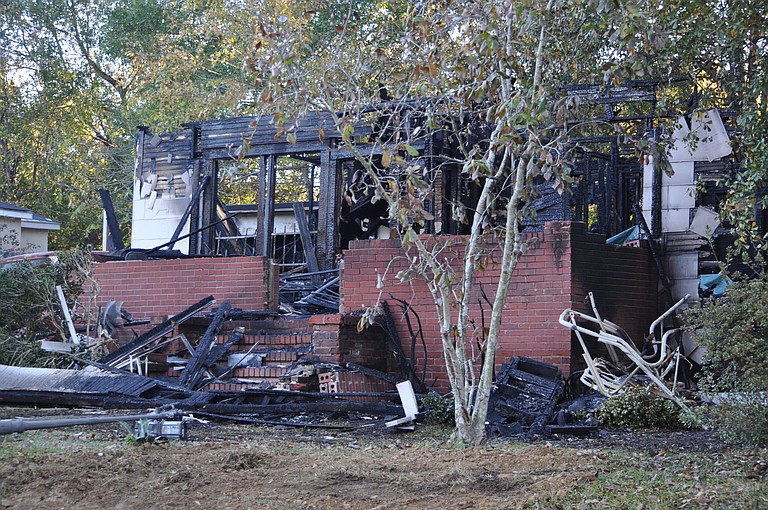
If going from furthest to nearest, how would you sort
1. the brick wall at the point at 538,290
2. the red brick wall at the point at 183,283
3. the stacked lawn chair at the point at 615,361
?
the red brick wall at the point at 183,283 < the brick wall at the point at 538,290 < the stacked lawn chair at the point at 615,361

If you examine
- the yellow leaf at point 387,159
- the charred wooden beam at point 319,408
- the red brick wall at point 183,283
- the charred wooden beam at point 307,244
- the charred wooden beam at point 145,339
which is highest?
the yellow leaf at point 387,159

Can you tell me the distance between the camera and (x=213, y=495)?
5621 mm

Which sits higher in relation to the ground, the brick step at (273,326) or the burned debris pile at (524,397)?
the brick step at (273,326)

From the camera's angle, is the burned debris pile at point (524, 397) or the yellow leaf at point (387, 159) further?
the burned debris pile at point (524, 397)

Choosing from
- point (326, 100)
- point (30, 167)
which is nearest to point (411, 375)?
point (326, 100)

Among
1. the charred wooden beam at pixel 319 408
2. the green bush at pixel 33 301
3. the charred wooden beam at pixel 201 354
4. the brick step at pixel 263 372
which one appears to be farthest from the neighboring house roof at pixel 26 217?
the charred wooden beam at pixel 319 408

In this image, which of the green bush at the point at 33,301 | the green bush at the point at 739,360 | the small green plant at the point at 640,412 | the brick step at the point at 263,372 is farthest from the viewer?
the green bush at the point at 33,301

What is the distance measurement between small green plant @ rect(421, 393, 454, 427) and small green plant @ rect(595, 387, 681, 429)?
1669 millimetres

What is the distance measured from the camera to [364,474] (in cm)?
644

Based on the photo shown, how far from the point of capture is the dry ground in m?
5.48

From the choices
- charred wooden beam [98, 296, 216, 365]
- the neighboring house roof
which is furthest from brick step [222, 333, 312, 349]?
the neighboring house roof

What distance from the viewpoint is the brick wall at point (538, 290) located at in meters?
11.0

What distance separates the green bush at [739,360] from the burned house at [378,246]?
4.31ft

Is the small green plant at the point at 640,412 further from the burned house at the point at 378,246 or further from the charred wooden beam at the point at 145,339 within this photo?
the charred wooden beam at the point at 145,339
